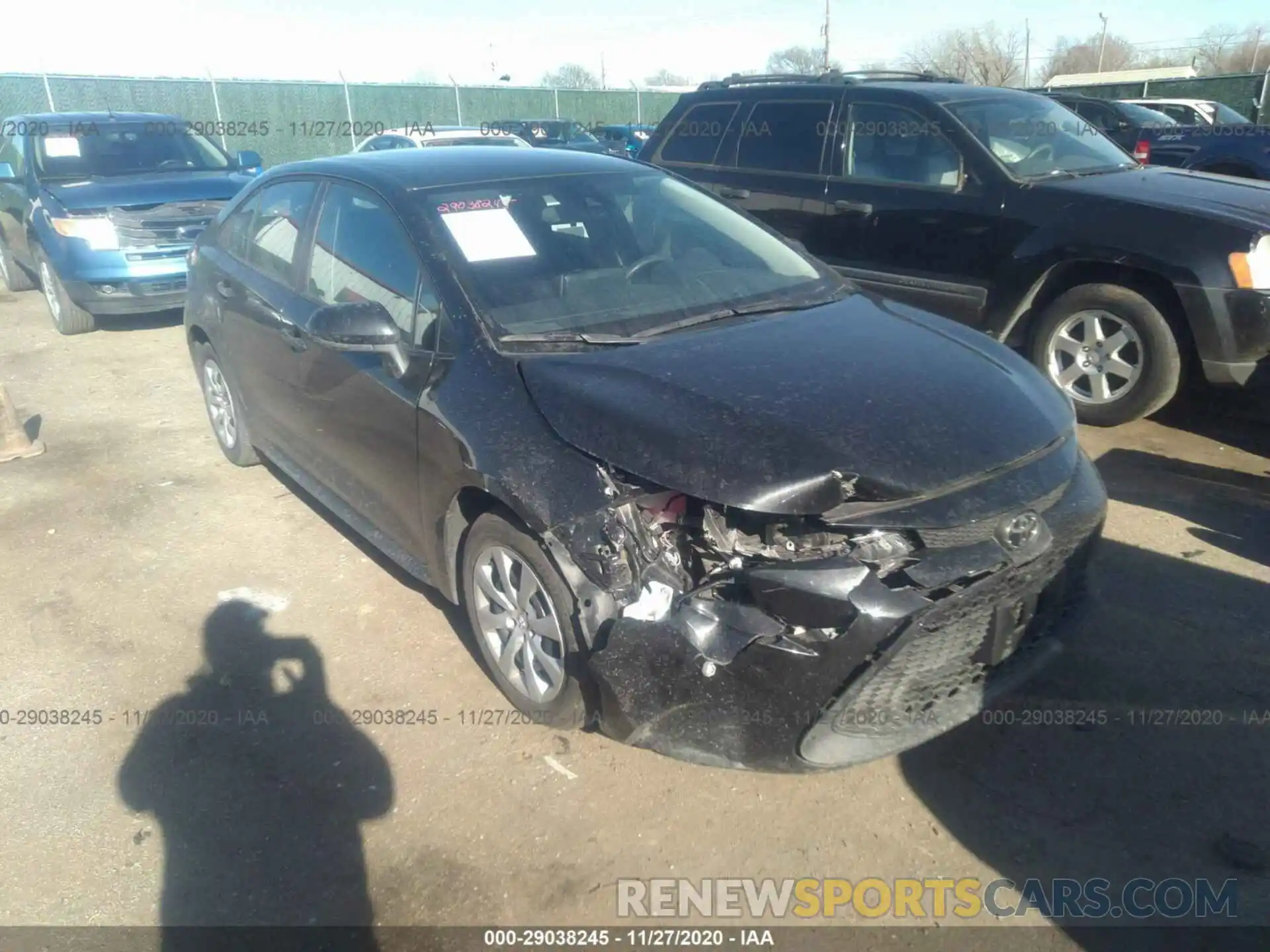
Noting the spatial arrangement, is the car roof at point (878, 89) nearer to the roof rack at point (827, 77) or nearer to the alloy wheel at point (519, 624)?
the roof rack at point (827, 77)

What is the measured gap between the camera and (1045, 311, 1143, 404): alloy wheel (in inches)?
209

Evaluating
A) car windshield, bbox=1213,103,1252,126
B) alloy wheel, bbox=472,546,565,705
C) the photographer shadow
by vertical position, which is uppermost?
car windshield, bbox=1213,103,1252,126

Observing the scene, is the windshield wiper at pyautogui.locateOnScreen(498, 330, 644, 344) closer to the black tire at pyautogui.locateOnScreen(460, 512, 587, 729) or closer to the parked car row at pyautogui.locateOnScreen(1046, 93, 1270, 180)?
the black tire at pyautogui.locateOnScreen(460, 512, 587, 729)

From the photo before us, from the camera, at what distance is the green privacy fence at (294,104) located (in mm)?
20469

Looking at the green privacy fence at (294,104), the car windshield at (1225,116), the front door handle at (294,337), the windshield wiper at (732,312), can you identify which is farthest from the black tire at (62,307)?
the car windshield at (1225,116)

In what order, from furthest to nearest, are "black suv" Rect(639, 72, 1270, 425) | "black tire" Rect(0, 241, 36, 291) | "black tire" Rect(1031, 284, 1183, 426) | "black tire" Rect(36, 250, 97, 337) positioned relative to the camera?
"black tire" Rect(0, 241, 36, 291) → "black tire" Rect(36, 250, 97, 337) → "black tire" Rect(1031, 284, 1183, 426) → "black suv" Rect(639, 72, 1270, 425)

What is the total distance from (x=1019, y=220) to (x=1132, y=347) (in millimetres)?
950

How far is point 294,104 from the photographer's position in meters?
24.7

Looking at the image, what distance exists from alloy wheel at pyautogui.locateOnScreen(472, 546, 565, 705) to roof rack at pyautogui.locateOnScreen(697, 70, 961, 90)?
4.88 meters

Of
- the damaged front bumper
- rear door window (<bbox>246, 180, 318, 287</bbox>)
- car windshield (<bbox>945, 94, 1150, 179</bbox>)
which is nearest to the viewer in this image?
the damaged front bumper

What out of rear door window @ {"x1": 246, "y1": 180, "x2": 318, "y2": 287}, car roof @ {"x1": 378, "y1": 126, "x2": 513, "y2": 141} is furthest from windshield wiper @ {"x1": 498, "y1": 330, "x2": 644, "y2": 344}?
car roof @ {"x1": 378, "y1": 126, "x2": 513, "y2": 141}

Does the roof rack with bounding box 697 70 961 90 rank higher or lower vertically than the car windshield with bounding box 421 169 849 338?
higher

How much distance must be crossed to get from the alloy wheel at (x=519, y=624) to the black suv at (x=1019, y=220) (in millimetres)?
3780

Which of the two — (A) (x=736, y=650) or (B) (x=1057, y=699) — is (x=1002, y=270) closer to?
(B) (x=1057, y=699)
